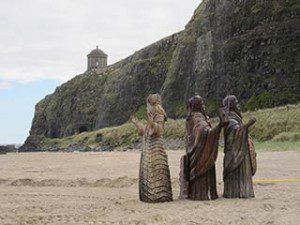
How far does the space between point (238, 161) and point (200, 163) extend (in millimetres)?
761

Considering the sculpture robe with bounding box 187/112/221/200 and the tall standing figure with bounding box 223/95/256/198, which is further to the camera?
the tall standing figure with bounding box 223/95/256/198

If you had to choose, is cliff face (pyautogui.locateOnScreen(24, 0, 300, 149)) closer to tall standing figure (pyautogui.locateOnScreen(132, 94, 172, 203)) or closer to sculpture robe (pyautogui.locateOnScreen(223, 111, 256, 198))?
sculpture robe (pyautogui.locateOnScreen(223, 111, 256, 198))

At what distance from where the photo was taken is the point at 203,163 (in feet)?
33.9

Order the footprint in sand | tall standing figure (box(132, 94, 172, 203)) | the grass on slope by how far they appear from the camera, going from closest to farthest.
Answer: the footprint in sand < tall standing figure (box(132, 94, 172, 203)) < the grass on slope

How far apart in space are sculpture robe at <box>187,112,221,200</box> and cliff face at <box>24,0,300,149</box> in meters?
41.8

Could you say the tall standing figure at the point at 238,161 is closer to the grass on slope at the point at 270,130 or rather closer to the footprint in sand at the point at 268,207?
the footprint in sand at the point at 268,207

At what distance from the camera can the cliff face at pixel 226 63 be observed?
5238 cm

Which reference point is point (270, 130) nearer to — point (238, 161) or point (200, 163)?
point (238, 161)

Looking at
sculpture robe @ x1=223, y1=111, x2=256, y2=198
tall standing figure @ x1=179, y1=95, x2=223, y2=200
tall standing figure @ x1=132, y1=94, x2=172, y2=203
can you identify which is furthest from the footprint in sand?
tall standing figure @ x1=132, y1=94, x2=172, y2=203

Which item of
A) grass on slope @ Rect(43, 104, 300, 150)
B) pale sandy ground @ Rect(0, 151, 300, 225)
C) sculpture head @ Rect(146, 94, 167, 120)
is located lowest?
pale sandy ground @ Rect(0, 151, 300, 225)

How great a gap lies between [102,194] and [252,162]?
3.58m

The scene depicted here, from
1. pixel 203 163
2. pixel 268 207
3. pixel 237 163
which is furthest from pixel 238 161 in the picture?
pixel 268 207

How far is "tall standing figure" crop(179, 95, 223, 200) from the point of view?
10308 millimetres

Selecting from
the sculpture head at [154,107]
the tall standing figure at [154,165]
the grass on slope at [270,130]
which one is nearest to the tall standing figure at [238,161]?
the tall standing figure at [154,165]
